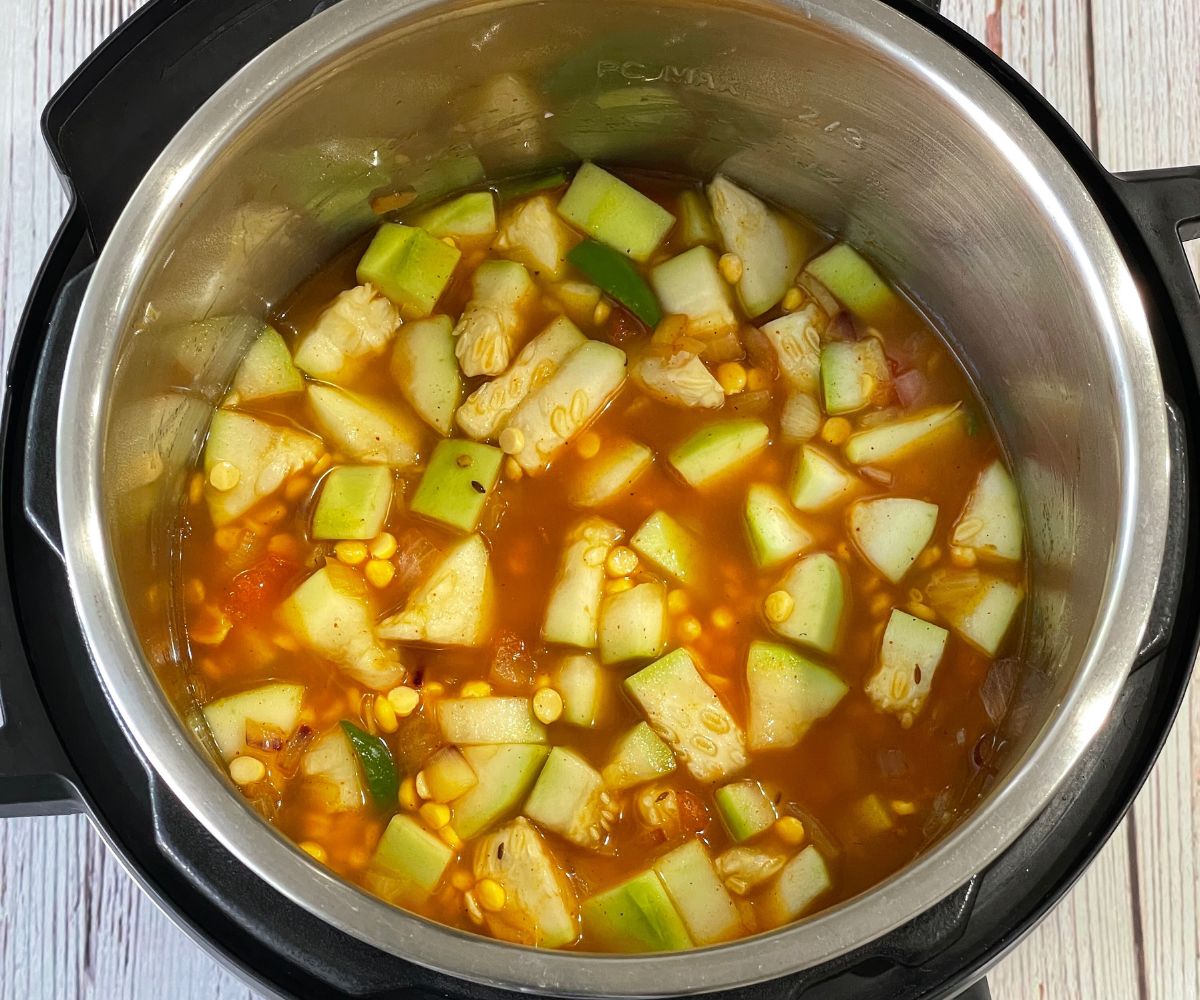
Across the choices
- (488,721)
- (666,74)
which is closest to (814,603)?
(488,721)

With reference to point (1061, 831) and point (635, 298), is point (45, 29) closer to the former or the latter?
point (635, 298)

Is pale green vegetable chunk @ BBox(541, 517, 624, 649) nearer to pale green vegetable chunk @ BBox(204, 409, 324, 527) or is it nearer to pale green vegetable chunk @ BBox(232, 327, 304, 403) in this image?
pale green vegetable chunk @ BBox(204, 409, 324, 527)

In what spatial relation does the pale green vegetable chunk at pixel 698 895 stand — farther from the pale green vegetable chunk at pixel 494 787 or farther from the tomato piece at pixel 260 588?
the tomato piece at pixel 260 588

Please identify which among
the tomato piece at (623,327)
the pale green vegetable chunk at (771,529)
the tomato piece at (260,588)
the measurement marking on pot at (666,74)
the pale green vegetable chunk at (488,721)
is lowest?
the pale green vegetable chunk at (488,721)

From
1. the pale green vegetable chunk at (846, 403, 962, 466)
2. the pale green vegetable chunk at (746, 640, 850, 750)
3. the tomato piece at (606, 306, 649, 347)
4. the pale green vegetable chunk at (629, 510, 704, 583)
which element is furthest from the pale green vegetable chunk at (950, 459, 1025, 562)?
the tomato piece at (606, 306, 649, 347)

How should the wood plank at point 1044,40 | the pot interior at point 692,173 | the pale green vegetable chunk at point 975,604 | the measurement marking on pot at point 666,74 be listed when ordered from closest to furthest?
the pot interior at point 692,173 → the measurement marking on pot at point 666,74 → the pale green vegetable chunk at point 975,604 → the wood plank at point 1044,40

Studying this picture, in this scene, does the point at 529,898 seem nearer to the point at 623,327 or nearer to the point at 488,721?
the point at 488,721

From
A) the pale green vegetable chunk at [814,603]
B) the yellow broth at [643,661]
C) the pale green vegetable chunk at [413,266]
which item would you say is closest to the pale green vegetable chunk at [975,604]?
the yellow broth at [643,661]
